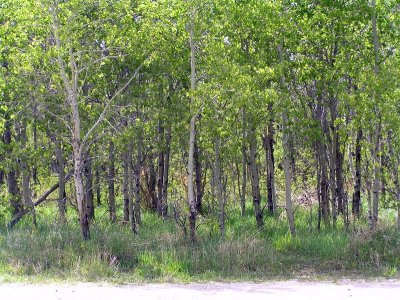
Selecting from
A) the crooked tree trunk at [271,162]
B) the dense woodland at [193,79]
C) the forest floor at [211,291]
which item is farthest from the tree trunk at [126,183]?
the forest floor at [211,291]

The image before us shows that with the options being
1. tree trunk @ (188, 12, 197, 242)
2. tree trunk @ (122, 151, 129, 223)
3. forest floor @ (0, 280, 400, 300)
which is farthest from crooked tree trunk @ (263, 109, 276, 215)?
forest floor @ (0, 280, 400, 300)

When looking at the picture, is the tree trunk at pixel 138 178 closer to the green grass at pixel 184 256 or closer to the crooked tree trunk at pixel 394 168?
the green grass at pixel 184 256

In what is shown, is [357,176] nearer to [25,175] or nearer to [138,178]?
[138,178]

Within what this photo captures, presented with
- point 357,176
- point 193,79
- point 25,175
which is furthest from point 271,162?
point 25,175

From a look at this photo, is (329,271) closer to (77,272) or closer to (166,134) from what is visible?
(77,272)

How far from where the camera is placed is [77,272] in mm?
9805

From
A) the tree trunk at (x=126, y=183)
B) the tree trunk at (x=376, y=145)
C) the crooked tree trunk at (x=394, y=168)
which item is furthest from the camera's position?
the tree trunk at (x=126, y=183)

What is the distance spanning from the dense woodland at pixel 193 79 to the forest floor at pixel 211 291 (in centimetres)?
247

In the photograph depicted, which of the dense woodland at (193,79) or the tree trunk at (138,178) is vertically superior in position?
the dense woodland at (193,79)

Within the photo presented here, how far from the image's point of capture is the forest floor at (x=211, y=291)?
8.58 meters

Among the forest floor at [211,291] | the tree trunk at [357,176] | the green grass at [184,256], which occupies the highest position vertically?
the tree trunk at [357,176]

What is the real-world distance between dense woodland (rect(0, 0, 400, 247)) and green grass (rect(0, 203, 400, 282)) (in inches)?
23.2

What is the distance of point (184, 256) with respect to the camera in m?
10.8

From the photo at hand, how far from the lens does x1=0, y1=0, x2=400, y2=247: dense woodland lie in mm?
11867
